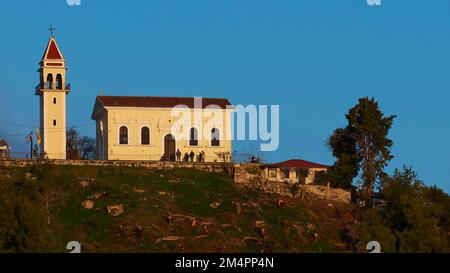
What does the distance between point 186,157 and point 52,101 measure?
9249 millimetres

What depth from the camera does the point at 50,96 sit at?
325ft

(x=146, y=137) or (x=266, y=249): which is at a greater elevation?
(x=146, y=137)

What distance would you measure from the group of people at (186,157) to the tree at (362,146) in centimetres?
906

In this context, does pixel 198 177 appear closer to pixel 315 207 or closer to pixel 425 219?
pixel 315 207

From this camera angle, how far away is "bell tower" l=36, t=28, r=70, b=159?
323 ft

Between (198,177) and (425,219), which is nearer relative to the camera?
(425,219)

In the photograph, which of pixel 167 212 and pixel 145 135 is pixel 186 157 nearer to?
pixel 145 135

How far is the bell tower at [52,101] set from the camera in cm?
9831

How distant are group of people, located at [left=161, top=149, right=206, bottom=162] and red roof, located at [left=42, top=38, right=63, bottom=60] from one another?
933cm
